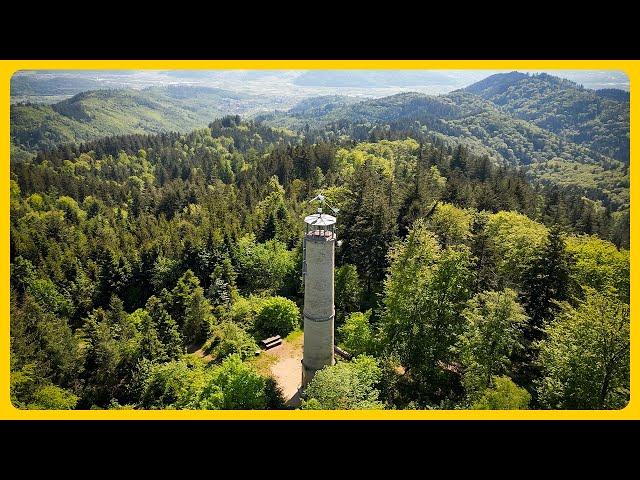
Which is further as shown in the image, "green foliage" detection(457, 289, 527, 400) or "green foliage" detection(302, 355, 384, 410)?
"green foliage" detection(457, 289, 527, 400)

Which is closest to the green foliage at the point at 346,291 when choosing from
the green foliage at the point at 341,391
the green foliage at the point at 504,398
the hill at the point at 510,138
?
the green foliage at the point at 341,391

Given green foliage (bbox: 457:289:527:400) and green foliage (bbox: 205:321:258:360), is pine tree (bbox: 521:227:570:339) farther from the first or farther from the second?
green foliage (bbox: 205:321:258:360)

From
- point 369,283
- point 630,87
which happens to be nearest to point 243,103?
point 369,283

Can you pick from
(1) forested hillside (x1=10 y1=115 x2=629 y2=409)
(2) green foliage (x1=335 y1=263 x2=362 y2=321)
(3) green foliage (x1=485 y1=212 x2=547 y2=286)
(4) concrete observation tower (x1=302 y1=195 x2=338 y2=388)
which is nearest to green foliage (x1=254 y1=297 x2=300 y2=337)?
(1) forested hillside (x1=10 y1=115 x2=629 y2=409)

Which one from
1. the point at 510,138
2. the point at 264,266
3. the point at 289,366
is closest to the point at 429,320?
the point at 289,366

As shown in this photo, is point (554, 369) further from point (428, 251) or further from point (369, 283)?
point (369, 283)
